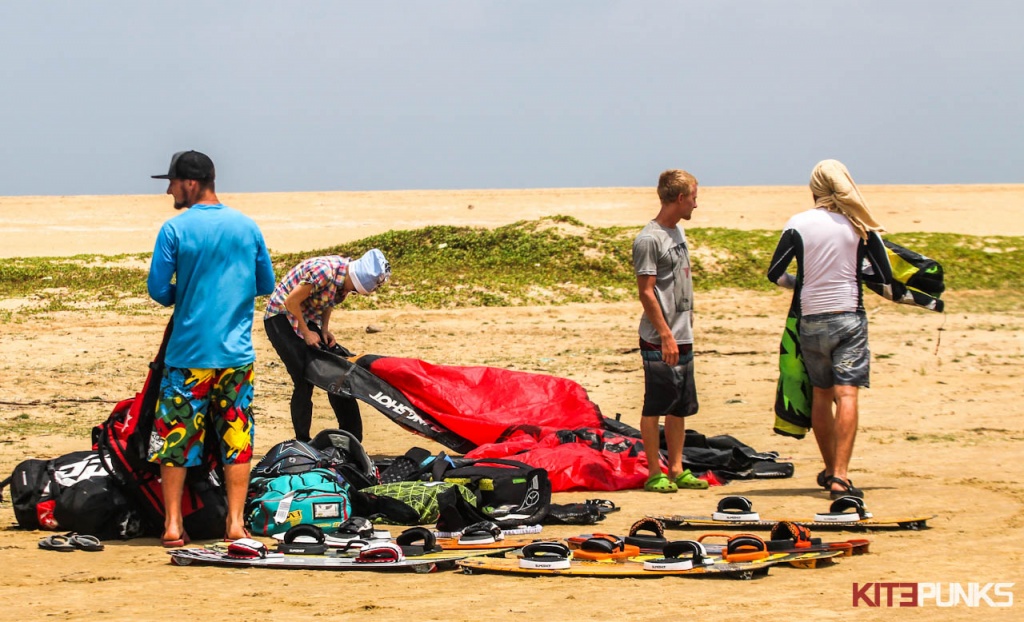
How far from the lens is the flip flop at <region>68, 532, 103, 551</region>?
574 centimetres

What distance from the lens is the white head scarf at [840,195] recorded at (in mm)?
6988

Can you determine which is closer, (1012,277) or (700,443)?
(700,443)

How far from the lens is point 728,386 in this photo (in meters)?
12.0

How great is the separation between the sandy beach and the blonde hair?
5.62 feet

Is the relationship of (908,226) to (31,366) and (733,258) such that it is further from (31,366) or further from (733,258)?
(31,366)

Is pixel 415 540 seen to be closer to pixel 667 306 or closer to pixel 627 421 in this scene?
pixel 667 306

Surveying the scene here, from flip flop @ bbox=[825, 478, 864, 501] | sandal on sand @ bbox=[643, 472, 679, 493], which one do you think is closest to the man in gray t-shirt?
sandal on sand @ bbox=[643, 472, 679, 493]

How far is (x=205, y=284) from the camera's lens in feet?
18.8

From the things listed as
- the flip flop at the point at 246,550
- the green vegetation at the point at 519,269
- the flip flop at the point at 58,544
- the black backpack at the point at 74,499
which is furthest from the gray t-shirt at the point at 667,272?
the green vegetation at the point at 519,269

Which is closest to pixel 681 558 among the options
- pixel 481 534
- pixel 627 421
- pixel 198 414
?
pixel 481 534

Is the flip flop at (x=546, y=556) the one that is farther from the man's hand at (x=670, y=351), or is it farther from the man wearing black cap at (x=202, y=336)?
the man's hand at (x=670, y=351)

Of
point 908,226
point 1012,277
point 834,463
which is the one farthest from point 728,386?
point 908,226

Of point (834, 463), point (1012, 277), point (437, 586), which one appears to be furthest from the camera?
point (1012, 277)

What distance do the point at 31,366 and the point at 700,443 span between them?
7.36 m
